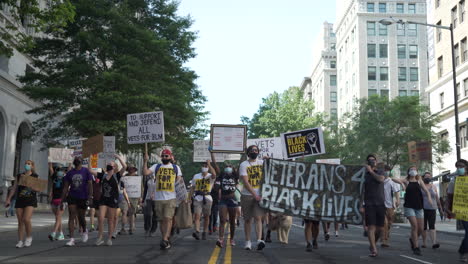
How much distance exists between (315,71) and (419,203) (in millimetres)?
102832

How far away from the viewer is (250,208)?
11484mm

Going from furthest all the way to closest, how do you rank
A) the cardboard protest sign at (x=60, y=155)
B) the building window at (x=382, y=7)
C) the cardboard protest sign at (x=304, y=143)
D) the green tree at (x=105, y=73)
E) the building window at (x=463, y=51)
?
1. the building window at (x=382, y=7)
2. the building window at (x=463, y=51)
3. the green tree at (x=105, y=73)
4. the cardboard protest sign at (x=60, y=155)
5. the cardboard protest sign at (x=304, y=143)

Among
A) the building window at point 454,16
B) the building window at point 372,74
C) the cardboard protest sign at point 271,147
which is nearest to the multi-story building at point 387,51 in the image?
the building window at point 372,74

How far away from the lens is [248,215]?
11.4 metres

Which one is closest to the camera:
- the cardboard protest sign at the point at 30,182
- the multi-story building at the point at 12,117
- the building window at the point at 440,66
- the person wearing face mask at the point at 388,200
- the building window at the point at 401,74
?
the cardboard protest sign at the point at 30,182

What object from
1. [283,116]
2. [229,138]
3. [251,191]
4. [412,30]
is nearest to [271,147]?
[229,138]

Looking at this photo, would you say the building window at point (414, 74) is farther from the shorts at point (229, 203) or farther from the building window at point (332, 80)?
the shorts at point (229, 203)

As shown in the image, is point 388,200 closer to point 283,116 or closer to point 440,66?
point 440,66

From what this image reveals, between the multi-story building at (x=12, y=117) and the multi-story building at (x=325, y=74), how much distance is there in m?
67.7

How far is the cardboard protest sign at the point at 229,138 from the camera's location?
15.8 meters

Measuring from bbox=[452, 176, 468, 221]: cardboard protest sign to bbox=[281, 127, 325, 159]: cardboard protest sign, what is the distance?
16.0ft

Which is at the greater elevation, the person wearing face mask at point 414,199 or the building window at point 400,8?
the building window at point 400,8

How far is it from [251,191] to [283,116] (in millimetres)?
59479

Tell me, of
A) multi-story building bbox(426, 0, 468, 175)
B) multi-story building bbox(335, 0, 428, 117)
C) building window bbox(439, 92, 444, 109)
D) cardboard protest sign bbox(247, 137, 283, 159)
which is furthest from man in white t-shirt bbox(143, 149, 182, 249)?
multi-story building bbox(335, 0, 428, 117)
